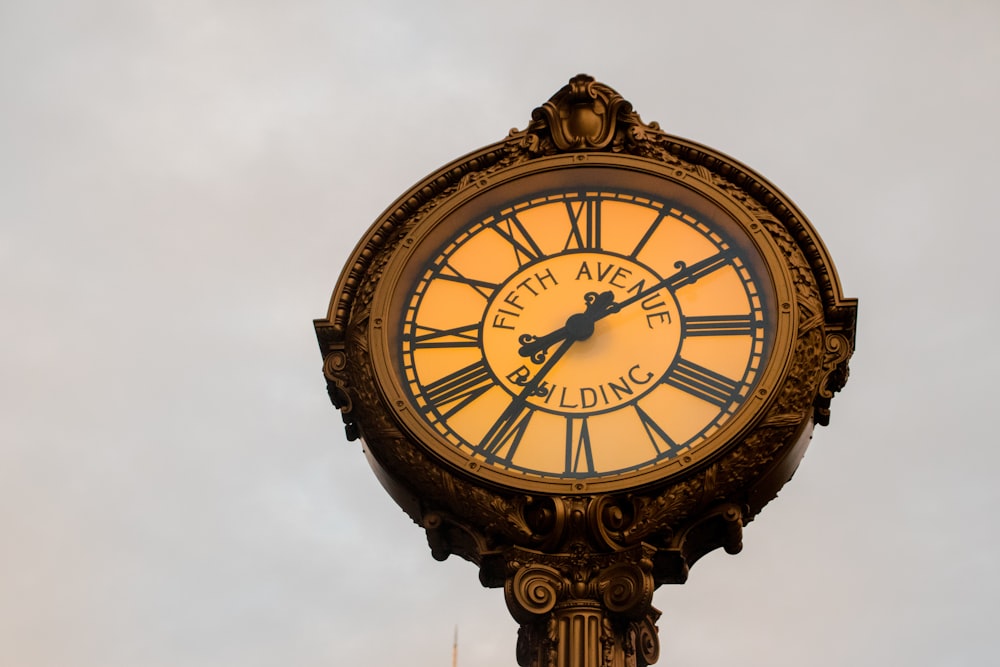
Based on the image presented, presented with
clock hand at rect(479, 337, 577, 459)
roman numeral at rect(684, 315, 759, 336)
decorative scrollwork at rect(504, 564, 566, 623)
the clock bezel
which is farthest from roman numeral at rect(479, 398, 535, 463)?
roman numeral at rect(684, 315, 759, 336)

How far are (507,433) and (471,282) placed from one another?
0.96 meters

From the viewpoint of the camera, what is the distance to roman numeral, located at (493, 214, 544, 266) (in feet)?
31.4

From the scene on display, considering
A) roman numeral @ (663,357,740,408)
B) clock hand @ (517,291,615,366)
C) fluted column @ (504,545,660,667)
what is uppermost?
clock hand @ (517,291,615,366)

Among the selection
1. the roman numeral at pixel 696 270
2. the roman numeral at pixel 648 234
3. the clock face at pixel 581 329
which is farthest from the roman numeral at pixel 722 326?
the roman numeral at pixel 648 234

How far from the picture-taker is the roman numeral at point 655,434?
28.4 feet

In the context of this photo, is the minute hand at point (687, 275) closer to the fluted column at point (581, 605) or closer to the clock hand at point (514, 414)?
the clock hand at point (514, 414)

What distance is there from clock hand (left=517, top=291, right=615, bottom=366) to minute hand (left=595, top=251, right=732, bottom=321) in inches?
4.0

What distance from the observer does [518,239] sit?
9648mm

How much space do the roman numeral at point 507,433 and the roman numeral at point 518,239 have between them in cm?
90

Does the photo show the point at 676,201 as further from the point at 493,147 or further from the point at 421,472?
the point at 421,472

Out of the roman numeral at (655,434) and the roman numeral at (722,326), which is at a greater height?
the roman numeral at (722,326)

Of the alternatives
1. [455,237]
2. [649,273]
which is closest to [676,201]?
[649,273]

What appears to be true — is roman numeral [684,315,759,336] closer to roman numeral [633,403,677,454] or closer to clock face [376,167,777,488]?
clock face [376,167,777,488]

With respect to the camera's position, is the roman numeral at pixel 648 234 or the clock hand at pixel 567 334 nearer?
the clock hand at pixel 567 334
